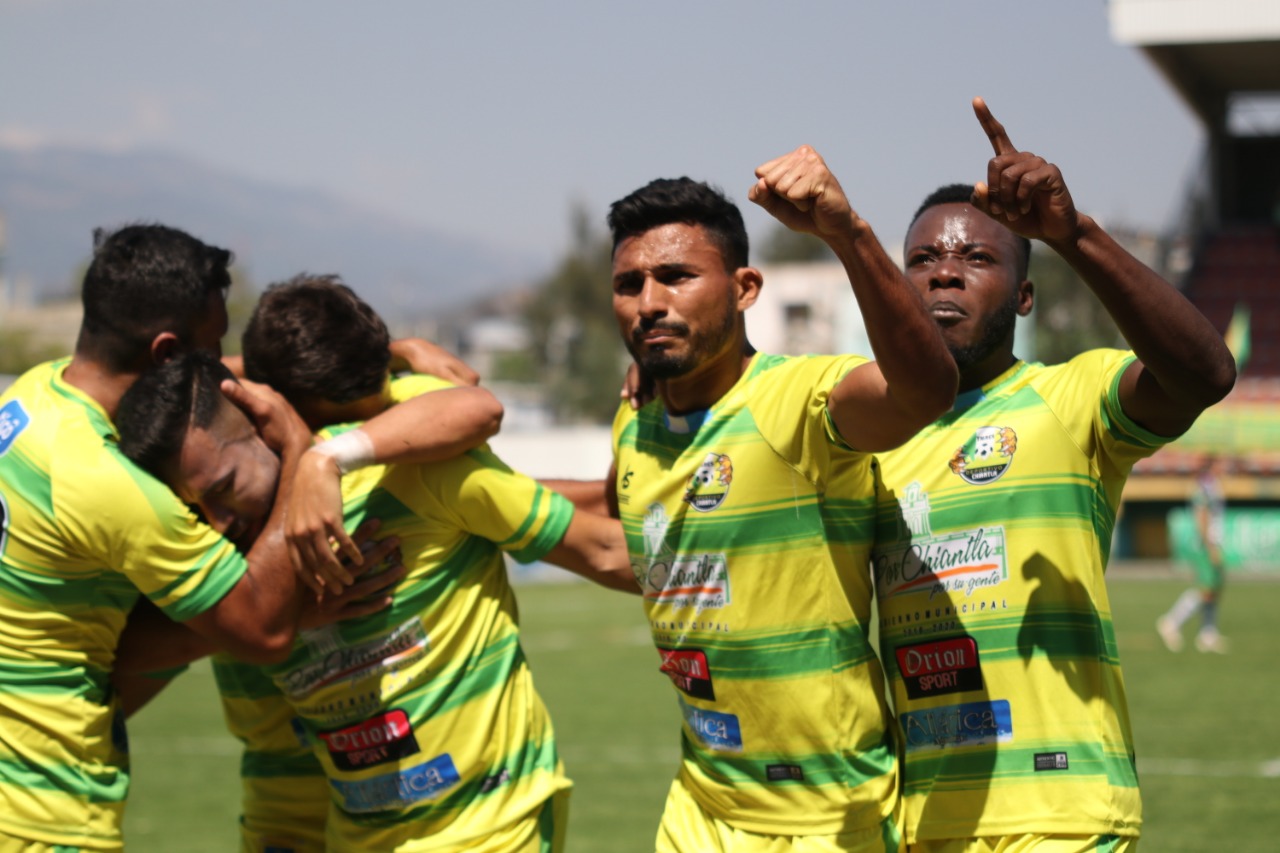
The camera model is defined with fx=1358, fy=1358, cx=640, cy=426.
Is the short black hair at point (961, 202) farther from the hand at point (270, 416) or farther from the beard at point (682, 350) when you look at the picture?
the hand at point (270, 416)

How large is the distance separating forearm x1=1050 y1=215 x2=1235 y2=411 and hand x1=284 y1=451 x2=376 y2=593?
1855 millimetres

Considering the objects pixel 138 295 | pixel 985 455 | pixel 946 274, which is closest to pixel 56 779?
pixel 138 295

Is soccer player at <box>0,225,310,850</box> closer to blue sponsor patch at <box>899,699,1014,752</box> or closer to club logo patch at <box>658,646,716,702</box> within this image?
club logo patch at <box>658,646,716,702</box>

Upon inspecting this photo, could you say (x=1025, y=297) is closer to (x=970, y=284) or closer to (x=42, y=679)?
(x=970, y=284)

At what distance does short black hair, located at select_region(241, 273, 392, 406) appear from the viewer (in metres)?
3.75

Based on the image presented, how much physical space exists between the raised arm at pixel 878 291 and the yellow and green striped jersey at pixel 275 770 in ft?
5.56

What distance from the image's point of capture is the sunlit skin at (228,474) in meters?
3.59

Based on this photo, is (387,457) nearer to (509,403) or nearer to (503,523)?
(503,523)

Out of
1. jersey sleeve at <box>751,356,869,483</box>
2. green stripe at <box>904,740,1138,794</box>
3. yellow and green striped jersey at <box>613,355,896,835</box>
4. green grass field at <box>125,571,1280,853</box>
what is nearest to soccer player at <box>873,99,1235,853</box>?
green stripe at <box>904,740,1138,794</box>

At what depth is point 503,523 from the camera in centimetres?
382

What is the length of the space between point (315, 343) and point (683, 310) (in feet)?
3.47

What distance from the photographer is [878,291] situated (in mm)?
2791

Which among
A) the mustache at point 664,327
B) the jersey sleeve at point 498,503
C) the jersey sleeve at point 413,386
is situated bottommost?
the jersey sleeve at point 498,503

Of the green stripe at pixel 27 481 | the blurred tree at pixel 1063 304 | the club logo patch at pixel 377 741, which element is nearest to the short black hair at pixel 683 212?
the club logo patch at pixel 377 741
